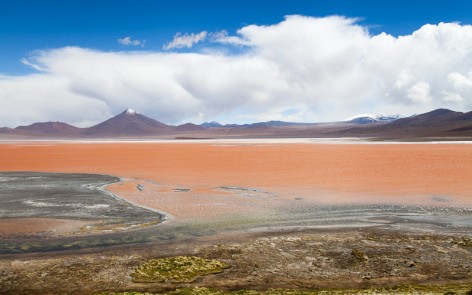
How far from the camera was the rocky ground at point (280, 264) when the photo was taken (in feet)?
25.8

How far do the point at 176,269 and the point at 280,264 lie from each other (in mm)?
2209

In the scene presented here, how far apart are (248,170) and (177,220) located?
15103 millimetres

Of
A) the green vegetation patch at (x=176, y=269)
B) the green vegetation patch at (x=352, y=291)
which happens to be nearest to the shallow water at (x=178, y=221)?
the green vegetation patch at (x=176, y=269)

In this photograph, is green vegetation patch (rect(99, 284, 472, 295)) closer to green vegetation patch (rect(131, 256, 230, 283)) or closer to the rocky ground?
the rocky ground

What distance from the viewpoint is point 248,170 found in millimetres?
28156

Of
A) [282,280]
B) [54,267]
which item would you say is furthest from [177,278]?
[54,267]

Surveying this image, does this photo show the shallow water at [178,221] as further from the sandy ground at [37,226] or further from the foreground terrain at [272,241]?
the sandy ground at [37,226]

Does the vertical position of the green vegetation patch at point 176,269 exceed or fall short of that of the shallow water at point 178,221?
it falls short

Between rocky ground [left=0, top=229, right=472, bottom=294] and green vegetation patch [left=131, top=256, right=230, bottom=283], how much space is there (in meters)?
0.18

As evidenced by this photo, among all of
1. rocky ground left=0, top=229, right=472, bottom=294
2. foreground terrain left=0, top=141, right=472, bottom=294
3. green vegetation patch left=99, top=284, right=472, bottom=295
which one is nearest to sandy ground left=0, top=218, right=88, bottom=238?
foreground terrain left=0, top=141, right=472, bottom=294

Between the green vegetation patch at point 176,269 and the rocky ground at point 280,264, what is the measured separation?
184mm

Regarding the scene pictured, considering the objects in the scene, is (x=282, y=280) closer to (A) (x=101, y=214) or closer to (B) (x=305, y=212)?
(B) (x=305, y=212)

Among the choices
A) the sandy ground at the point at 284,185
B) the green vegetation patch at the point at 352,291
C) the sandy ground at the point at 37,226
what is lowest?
the green vegetation patch at the point at 352,291

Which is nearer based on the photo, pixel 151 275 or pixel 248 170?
pixel 151 275
